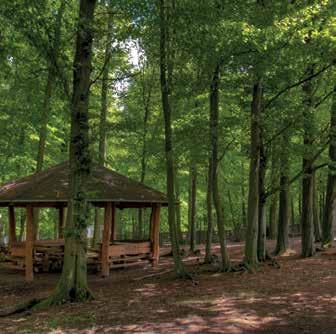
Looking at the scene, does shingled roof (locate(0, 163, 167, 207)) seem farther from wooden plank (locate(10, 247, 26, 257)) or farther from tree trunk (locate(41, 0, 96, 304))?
tree trunk (locate(41, 0, 96, 304))

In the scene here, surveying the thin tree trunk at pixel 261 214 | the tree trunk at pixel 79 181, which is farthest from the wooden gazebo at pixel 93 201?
the thin tree trunk at pixel 261 214

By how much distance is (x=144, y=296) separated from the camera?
34.0 ft

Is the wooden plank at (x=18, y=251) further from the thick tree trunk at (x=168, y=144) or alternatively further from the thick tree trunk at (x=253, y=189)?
the thick tree trunk at (x=253, y=189)

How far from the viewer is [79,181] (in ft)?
31.8

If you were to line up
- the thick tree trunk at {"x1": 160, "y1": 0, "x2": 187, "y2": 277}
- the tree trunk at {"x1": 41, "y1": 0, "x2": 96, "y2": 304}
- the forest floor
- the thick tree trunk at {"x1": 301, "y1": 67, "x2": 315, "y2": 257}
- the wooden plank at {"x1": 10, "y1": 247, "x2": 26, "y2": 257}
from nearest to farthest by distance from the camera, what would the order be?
the forest floor → the tree trunk at {"x1": 41, "y1": 0, "x2": 96, "y2": 304} → the thick tree trunk at {"x1": 160, "y1": 0, "x2": 187, "y2": 277} → the thick tree trunk at {"x1": 301, "y1": 67, "x2": 315, "y2": 257} → the wooden plank at {"x1": 10, "y1": 247, "x2": 26, "y2": 257}

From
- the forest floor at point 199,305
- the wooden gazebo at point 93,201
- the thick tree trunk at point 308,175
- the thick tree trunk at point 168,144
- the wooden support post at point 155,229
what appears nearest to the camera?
the forest floor at point 199,305

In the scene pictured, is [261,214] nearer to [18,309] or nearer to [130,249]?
[130,249]

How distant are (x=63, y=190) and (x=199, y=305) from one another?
7237 mm

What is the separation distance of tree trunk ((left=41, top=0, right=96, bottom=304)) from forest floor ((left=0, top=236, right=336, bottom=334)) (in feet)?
1.78

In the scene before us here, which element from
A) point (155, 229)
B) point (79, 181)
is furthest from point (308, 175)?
point (79, 181)

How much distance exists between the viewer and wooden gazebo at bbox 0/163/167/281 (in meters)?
13.9

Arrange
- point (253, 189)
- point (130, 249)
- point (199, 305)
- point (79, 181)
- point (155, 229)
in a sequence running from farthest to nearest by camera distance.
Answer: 1. point (155, 229)
2. point (130, 249)
3. point (253, 189)
4. point (79, 181)
5. point (199, 305)

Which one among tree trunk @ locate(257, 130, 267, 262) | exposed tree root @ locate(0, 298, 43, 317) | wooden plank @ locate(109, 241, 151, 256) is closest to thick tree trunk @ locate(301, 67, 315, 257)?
tree trunk @ locate(257, 130, 267, 262)

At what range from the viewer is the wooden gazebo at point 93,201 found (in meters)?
13.9
